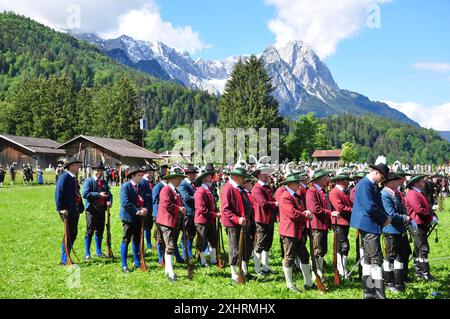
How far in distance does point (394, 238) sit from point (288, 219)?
7.45 feet

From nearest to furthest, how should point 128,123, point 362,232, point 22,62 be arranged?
point 362,232 < point 128,123 < point 22,62

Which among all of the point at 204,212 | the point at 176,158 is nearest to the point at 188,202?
the point at 204,212

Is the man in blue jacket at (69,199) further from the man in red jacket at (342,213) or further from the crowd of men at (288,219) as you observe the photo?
the man in red jacket at (342,213)

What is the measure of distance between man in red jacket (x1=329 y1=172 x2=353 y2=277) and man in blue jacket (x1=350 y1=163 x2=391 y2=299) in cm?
195

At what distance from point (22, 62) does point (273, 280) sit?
176m

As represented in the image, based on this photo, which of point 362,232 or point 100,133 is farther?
point 100,133

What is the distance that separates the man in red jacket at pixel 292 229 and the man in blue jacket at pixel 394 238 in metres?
1.65

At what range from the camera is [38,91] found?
90.8 m

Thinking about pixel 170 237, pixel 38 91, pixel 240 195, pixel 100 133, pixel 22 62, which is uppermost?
pixel 22 62

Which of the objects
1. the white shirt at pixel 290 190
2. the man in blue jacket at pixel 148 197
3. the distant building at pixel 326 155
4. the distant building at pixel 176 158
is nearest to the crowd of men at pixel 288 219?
the white shirt at pixel 290 190

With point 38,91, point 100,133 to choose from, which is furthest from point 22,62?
point 100,133

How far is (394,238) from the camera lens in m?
9.20

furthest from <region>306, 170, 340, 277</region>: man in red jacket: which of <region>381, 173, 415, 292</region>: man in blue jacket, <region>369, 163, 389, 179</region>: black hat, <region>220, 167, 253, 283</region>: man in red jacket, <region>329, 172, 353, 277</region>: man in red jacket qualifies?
<region>369, 163, 389, 179</region>: black hat
